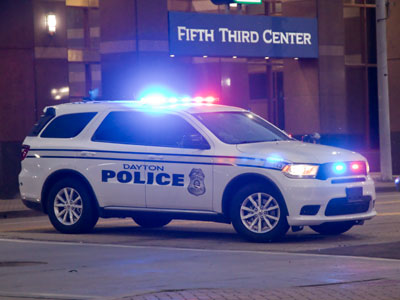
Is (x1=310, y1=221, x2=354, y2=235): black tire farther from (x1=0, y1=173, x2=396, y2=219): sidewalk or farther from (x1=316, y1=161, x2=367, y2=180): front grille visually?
(x1=0, y1=173, x2=396, y2=219): sidewalk

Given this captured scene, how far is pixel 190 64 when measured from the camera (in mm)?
27469

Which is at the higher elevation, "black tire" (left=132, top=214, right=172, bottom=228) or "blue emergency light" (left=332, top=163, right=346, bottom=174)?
"blue emergency light" (left=332, top=163, right=346, bottom=174)

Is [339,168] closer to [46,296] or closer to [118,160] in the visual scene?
[118,160]


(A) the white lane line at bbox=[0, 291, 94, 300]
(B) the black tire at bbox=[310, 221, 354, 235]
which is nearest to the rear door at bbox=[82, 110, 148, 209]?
(B) the black tire at bbox=[310, 221, 354, 235]

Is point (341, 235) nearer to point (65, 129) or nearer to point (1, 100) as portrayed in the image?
point (65, 129)

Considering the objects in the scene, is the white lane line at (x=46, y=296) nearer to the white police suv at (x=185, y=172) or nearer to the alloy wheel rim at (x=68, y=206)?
the white police suv at (x=185, y=172)

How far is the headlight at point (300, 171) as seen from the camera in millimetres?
13547

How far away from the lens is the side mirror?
1424 centimetres

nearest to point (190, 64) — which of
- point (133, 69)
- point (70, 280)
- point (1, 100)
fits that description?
point (133, 69)

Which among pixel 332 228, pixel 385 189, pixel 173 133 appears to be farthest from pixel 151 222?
pixel 385 189

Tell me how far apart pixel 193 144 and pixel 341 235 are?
7.67ft

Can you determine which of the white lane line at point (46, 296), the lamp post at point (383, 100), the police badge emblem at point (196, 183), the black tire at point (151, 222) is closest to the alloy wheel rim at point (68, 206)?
the black tire at point (151, 222)

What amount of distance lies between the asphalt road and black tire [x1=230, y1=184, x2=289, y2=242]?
0.60ft

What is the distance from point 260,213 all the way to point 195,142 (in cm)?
135
